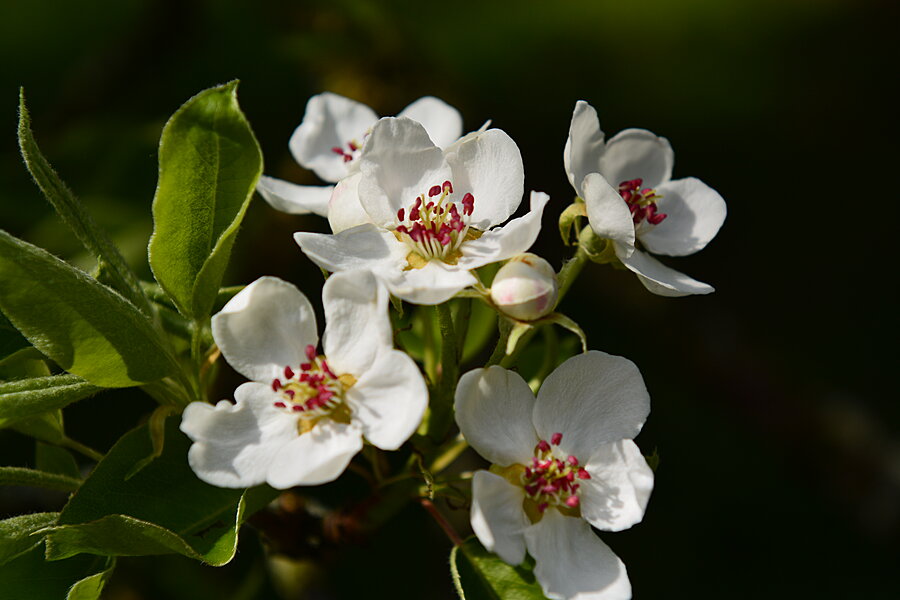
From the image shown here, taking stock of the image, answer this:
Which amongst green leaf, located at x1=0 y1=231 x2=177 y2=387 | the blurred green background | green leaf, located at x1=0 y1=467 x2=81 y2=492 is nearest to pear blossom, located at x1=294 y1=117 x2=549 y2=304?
green leaf, located at x1=0 y1=231 x2=177 y2=387

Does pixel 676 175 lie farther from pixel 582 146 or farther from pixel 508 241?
pixel 508 241

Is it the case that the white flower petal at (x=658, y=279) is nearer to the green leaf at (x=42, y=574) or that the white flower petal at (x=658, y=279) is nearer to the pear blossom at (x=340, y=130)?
the pear blossom at (x=340, y=130)

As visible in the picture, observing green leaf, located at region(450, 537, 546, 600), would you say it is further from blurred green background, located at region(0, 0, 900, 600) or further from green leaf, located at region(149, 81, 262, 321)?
blurred green background, located at region(0, 0, 900, 600)

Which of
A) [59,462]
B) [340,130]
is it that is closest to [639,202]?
[340,130]

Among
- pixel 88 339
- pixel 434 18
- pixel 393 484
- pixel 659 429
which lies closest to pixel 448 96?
pixel 434 18

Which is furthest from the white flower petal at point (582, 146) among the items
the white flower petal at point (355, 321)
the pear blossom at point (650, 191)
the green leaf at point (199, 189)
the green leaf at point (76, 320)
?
the green leaf at point (76, 320)

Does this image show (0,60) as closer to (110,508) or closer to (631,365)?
(110,508)
